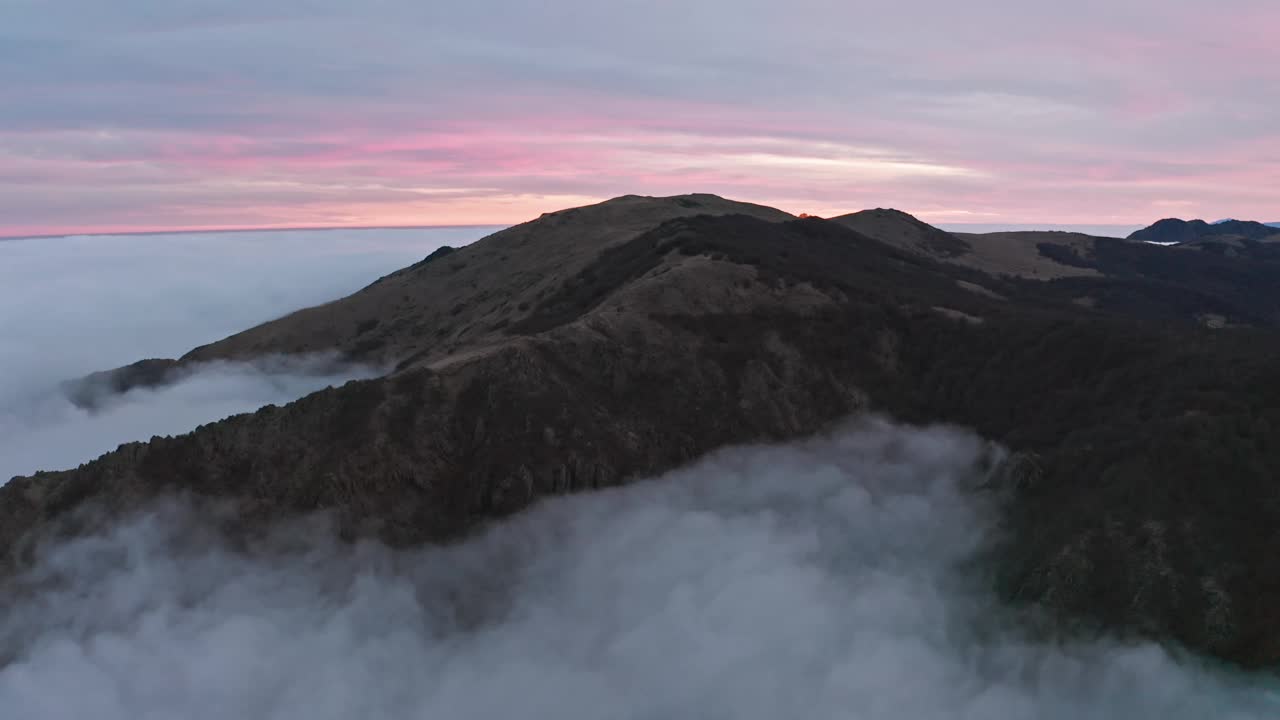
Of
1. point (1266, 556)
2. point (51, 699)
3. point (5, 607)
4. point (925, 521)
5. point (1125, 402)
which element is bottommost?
point (51, 699)

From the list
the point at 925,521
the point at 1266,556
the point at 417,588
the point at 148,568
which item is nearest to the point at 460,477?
the point at 417,588

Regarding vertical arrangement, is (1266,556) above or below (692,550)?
above

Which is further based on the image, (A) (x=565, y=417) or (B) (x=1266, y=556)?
A: (A) (x=565, y=417)

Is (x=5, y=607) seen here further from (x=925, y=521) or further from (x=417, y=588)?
(x=925, y=521)

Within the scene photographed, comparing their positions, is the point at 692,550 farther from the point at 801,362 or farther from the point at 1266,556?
the point at 1266,556

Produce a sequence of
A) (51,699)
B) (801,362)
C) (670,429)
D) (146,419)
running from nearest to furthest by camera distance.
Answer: (51,699) → (670,429) → (801,362) → (146,419)

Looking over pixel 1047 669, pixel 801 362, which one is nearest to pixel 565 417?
pixel 801 362

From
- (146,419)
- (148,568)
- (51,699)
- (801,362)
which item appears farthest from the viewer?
(146,419)
